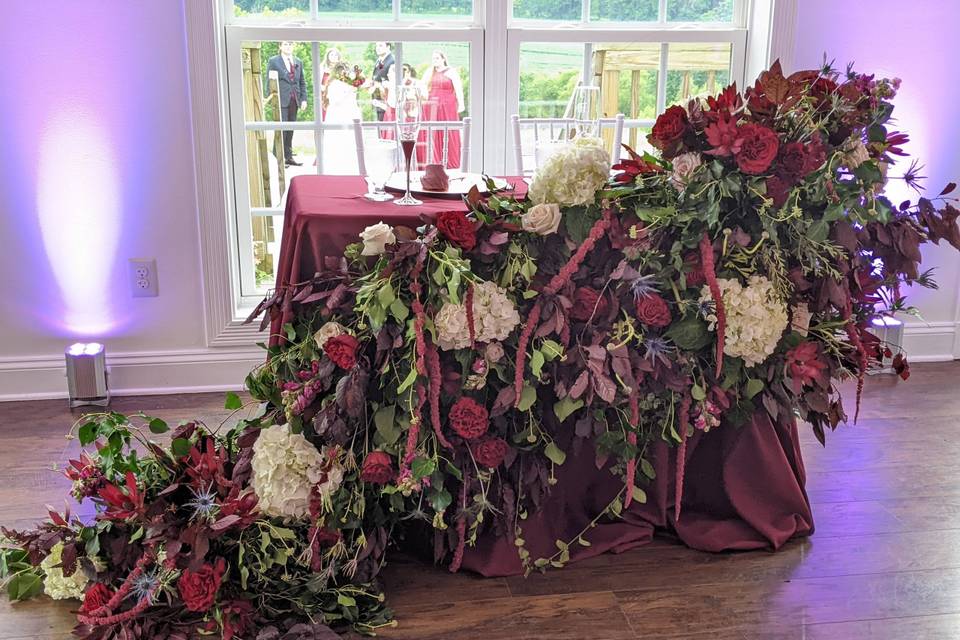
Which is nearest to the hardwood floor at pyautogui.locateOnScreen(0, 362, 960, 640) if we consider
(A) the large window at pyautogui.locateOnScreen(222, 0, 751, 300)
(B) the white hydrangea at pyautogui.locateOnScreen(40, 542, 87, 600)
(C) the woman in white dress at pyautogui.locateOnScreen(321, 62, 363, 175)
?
(B) the white hydrangea at pyautogui.locateOnScreen(40, 542, 87, 600)

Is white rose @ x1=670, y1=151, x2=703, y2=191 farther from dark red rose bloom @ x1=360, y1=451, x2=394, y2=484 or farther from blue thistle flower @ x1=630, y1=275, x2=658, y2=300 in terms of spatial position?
dark red rose bloom @ x1=360, y1=451, x2=394, y2=484

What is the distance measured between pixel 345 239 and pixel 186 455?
64 cm

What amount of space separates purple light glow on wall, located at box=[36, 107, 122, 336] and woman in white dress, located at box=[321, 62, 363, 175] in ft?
2.40

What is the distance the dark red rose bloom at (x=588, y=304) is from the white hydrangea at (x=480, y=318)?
0.44 ft

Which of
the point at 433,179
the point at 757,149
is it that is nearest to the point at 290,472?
the point at 433,179

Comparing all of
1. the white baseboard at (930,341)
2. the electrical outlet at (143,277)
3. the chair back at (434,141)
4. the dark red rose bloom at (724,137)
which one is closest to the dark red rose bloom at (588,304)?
the dark red rose bloom at (724,137)

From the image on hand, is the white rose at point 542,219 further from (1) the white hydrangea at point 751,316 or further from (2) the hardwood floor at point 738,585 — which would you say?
(2) the hardwood floor at point 738,585

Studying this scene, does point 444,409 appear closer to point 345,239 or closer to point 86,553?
point 345,239

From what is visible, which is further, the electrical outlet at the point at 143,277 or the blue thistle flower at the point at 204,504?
the electrical outlet at the point at 143,277

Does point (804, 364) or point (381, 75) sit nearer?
point (804, 364)

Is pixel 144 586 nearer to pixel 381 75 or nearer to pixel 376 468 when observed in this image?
pixel 376 468

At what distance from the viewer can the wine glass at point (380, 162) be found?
2293 mm

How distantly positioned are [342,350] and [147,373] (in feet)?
5.53

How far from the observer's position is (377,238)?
1.96 m
